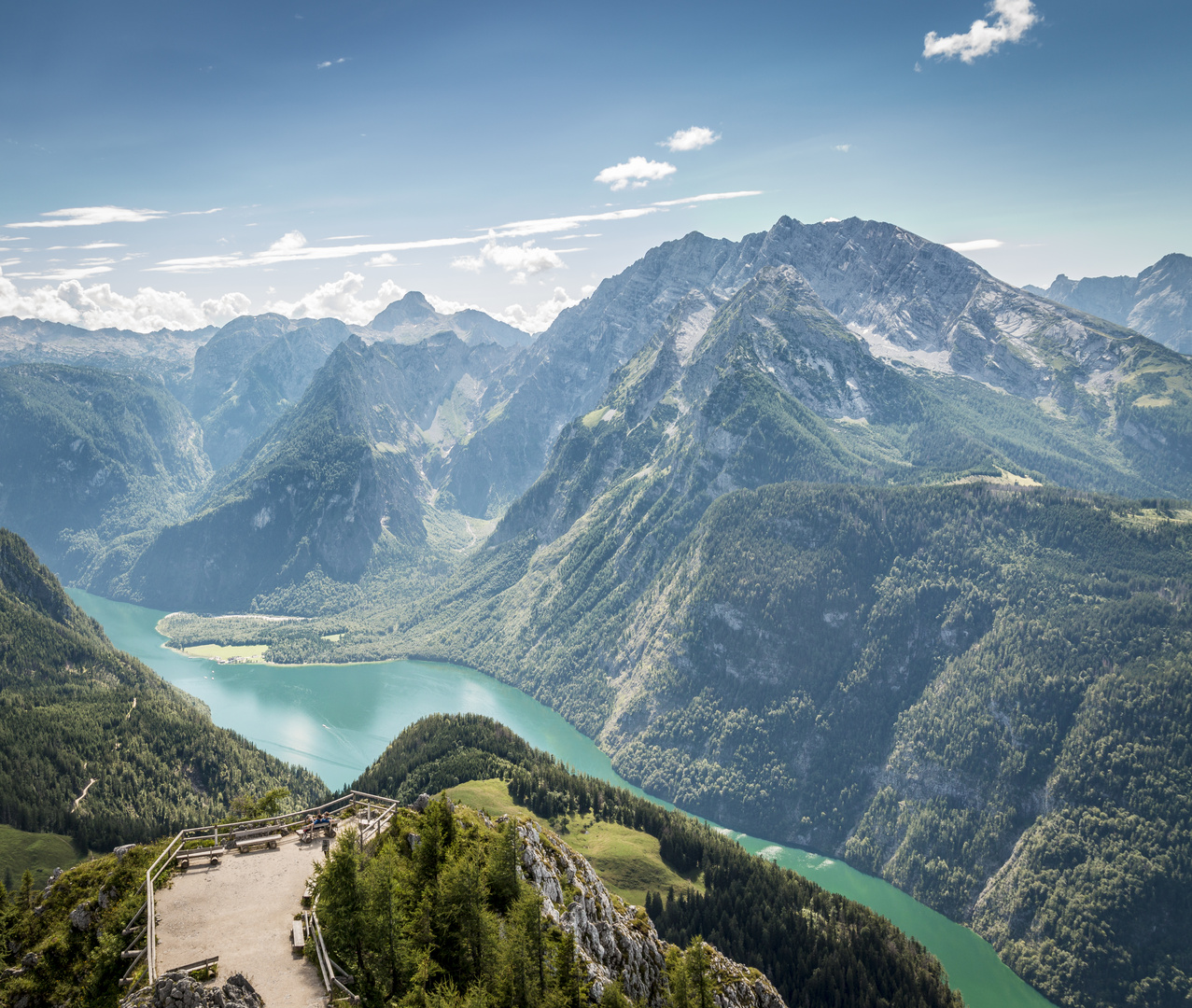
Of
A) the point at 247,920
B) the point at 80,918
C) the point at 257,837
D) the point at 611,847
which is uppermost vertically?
the point at 247,920

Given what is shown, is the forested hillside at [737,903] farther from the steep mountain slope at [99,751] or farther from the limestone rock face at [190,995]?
the limestone rock face at [190,995]

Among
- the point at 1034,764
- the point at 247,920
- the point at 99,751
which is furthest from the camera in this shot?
the point at 1034,764

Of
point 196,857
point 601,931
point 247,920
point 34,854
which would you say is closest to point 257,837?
point 196,857

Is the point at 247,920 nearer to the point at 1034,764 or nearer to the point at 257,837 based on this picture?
the point at 257,837

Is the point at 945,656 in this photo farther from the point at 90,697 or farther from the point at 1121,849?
the point at 90,697

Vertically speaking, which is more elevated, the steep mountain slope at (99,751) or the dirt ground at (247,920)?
Result: the dirt ground at (247,920)

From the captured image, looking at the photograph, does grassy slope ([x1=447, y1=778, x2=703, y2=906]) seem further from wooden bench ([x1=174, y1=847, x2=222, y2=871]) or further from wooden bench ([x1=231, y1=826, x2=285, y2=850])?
wooden bench ([x1=174, y1=847, x2=222, y2=871])

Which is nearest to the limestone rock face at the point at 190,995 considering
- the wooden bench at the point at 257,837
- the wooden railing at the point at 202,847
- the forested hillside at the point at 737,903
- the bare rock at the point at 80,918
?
the wooden railing at the point at 202,847
